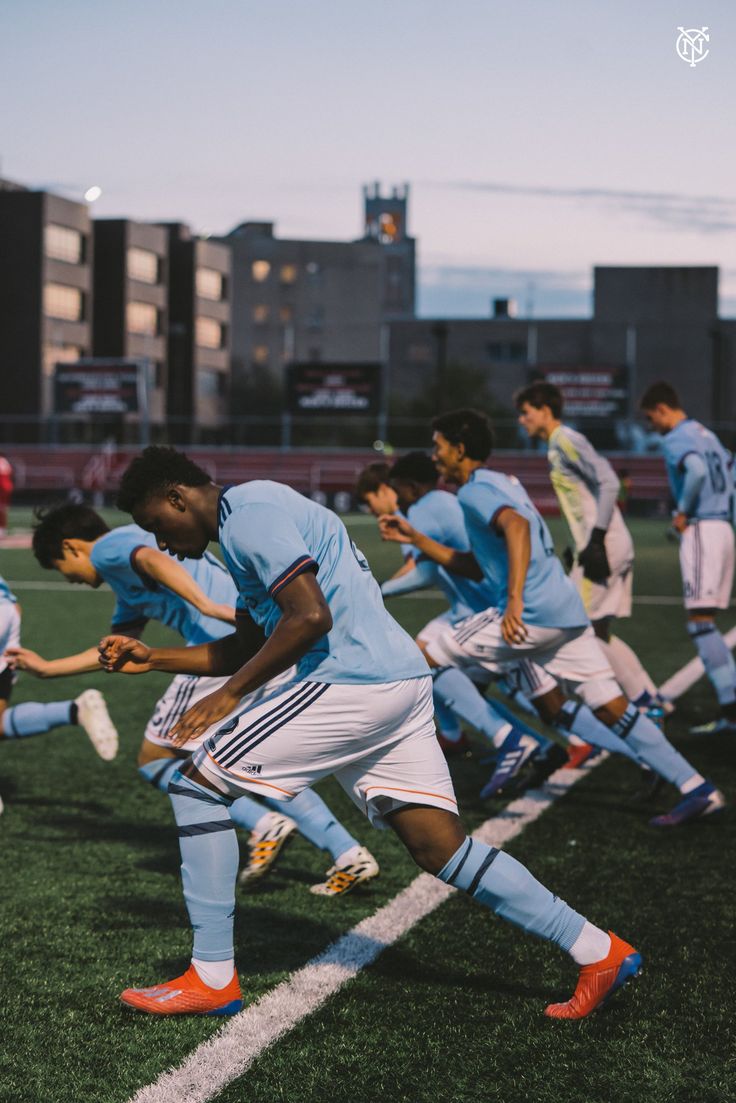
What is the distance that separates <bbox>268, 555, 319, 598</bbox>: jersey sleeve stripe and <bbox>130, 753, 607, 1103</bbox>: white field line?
1267mm

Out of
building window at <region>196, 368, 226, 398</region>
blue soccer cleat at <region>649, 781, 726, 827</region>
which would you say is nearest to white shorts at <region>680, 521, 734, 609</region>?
blue soccer cleat at <region>649, 781, 726, 827</region>

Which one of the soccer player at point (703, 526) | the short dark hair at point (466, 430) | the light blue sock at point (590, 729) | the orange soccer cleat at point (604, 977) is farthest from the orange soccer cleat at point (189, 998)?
the soccer player at point (703, 526)

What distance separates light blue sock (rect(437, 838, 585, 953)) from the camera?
3793 mm

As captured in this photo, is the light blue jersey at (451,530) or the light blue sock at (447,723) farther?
the light blue sock at (447,723)

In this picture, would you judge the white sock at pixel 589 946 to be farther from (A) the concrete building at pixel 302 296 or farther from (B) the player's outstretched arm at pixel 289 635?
(A) the concrete building at pixel 302 296

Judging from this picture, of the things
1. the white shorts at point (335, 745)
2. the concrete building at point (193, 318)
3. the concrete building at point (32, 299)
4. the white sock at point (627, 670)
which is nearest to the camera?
the white shorts at point (335, 745)

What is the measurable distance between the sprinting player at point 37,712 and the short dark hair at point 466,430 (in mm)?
2157

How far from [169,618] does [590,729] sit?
2.08 meters

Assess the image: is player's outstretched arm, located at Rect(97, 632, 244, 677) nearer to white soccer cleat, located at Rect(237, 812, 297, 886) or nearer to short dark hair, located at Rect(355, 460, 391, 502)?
white soccer cleat, located at Rect(237, 812, 297, 886)

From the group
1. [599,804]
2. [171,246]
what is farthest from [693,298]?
[599,804]

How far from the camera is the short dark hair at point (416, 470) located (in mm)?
7340

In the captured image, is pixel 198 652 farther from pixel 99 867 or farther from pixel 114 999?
pixel 99 867

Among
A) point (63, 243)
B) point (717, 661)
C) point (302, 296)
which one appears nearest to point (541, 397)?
point (717, 661)

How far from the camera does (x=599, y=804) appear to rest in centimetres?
682
